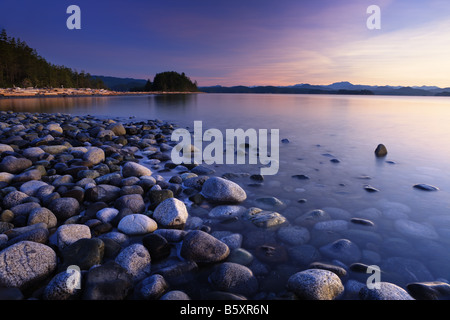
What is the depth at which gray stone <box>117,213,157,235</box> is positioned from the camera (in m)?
3.97

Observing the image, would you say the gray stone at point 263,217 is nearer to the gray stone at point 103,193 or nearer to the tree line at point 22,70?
the gray stone at point 103,193

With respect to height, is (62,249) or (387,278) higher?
(62,249)

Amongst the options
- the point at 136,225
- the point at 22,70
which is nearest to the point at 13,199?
the point at 136,225

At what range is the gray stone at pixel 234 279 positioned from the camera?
2951mm

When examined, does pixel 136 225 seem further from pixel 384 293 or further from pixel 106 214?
pixel 384 293

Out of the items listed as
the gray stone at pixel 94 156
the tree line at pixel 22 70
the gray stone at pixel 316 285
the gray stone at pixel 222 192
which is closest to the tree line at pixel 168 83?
the tree line at pixel 22 70

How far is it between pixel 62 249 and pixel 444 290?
4.71 metres

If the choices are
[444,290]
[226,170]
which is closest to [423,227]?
[444,290]

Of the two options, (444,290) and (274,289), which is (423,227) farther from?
(274,289)

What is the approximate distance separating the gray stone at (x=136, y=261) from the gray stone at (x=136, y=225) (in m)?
0.65

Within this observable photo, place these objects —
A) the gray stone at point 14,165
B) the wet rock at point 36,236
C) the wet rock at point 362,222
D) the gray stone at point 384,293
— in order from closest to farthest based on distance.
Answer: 1. the gray stone at point 384,293
2. the wet rock at point 36,236
3. the wet rock at point 362,222
4. the gray stone at point 14,165

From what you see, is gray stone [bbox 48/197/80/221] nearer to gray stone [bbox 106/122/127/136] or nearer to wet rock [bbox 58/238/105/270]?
wet rock [bbox 58/238/105/270]

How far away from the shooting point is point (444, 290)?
9.68 ft

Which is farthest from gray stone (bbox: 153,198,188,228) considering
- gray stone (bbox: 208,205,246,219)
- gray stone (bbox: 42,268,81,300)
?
gray stone (bbox: 42,268,81,300)
